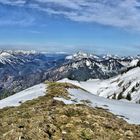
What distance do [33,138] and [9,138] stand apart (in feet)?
3.54

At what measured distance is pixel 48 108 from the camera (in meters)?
21.4

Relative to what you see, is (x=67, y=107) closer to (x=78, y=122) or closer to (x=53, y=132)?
(x=78, y=122)

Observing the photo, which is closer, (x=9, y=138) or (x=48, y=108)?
(x=9, y=138)

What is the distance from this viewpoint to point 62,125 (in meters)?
18.3

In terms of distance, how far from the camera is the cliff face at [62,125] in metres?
16.8

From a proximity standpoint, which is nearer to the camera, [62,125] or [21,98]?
[62,125]

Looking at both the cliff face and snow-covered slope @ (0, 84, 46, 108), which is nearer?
the cliff face

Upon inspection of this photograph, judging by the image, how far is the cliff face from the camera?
1683 centimetres

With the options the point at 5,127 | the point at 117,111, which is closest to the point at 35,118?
the point at 5,127

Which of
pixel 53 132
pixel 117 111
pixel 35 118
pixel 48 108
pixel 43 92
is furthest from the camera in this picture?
pixel 43 92

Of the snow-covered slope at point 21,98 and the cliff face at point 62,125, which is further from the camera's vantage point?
the snow-covered slope at point 21,98

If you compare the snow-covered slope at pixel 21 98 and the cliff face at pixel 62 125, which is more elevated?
the cliff face at pixel 62 125

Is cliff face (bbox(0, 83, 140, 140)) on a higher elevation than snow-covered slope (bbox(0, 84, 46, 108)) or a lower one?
higher

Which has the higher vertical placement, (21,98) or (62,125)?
(62,125)
